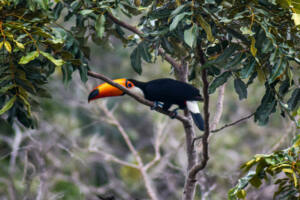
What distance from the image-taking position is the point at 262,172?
2.21m

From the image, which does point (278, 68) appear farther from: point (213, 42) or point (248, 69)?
point (213, 42)

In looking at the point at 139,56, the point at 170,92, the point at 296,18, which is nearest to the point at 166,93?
the point at 170,92

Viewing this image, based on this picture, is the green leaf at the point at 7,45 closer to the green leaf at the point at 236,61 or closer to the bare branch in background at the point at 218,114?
the green leaf at the point at 236,61

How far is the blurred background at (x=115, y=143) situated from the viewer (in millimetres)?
4871

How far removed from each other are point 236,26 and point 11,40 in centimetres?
107

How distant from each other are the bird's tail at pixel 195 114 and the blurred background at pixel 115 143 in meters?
0.66

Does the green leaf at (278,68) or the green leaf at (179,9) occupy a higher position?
the green leaf at (179,9)

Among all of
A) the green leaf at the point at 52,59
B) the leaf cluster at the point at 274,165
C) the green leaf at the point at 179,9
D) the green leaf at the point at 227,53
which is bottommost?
the leaf cluster at the point at 274,165

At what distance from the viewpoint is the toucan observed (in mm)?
3319

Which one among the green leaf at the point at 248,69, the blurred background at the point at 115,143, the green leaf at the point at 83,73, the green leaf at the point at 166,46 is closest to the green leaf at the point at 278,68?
the green leaf at the point at 248,69

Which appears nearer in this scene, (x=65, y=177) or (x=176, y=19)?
(x=176, y=19)

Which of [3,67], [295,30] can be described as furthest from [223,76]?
[3,67]

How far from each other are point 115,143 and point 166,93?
16.2ft

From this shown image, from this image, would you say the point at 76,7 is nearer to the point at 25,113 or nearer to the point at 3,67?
the point at 3,67
